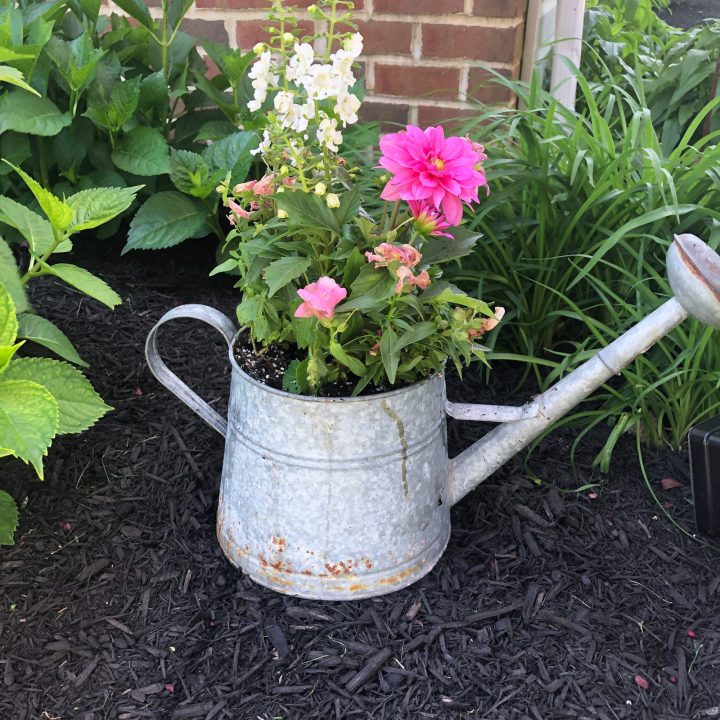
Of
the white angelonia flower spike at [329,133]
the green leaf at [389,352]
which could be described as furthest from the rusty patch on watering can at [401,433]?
the white angelonia flower spike at [329,133]

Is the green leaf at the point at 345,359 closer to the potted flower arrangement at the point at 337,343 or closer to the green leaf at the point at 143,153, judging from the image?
the potted flower arrangement at the point at 337,343

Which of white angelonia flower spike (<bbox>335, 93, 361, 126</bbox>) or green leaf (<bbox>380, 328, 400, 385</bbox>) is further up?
white angelonia flower spike (<bbox>335, 93, 361, 126</bbox>)

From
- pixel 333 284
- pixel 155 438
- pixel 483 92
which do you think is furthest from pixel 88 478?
pixel 483 92

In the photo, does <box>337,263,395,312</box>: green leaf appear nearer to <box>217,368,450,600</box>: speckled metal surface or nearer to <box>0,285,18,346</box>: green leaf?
<box>217,368,450,600</box>: speckled metal surface

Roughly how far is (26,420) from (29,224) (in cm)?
39

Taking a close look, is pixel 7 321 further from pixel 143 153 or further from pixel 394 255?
pixel 143 153

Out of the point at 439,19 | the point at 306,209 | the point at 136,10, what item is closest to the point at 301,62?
the point at 306,209

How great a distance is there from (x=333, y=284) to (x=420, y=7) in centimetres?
146

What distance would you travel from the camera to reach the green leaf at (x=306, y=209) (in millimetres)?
1157

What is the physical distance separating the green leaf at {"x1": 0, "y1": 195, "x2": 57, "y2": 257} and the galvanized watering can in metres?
0.24

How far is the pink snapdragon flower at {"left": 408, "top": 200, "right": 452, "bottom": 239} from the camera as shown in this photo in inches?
45.4

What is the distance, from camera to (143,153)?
1961 millimetres

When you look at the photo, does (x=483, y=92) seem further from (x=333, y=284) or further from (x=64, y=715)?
(x=64, y=715)

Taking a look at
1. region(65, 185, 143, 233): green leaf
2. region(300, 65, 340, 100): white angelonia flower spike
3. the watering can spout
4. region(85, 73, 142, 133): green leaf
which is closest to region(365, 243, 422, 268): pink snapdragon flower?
region(300, 65, 340, 100): white angelonia flower spike
